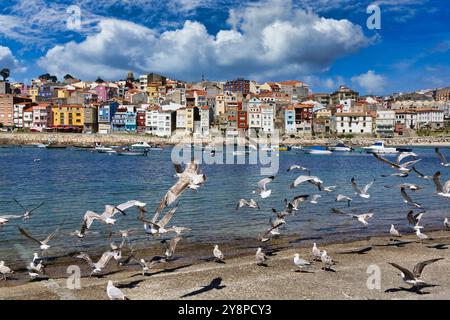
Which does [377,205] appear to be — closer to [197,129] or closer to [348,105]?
[197,129]

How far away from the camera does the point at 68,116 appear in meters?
101

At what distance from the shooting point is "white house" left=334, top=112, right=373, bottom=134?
105 meters

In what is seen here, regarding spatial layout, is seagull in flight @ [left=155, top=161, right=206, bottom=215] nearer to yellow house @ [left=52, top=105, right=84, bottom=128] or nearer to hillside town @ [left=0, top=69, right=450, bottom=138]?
hillside town @ [left=0, top=69, right=450, bottom=138]

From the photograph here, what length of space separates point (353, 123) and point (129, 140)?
46885 millimetres

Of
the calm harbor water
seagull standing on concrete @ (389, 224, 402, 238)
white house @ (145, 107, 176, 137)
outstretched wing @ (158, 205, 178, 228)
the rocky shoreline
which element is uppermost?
white house @ (145, 107, 176, 137)

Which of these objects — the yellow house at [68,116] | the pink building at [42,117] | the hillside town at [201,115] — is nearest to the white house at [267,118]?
the hillside town at [201,115]

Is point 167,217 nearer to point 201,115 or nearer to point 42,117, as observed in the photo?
point 201,115

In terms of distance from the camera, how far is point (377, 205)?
62.1ft

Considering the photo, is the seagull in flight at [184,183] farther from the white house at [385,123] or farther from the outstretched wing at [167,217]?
the white house at [385,123]

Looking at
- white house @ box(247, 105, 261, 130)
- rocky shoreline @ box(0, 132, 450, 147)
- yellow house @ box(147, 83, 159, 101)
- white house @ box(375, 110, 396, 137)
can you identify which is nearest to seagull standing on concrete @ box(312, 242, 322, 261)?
rocky shoreline @ box(0, 132, 450, 147)

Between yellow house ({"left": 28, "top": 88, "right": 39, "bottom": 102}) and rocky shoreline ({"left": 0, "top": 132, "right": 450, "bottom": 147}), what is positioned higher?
yellow house ({"left": 28, "top": 88, "right": 39, "bottom": 102})

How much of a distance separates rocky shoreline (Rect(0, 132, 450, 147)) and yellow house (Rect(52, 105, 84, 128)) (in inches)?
262

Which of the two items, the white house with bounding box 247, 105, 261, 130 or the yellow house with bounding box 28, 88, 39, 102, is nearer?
the white house with bounding box 247, 105, 261, 130

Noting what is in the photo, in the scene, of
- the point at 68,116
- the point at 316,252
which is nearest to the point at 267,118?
the point at 68,116
